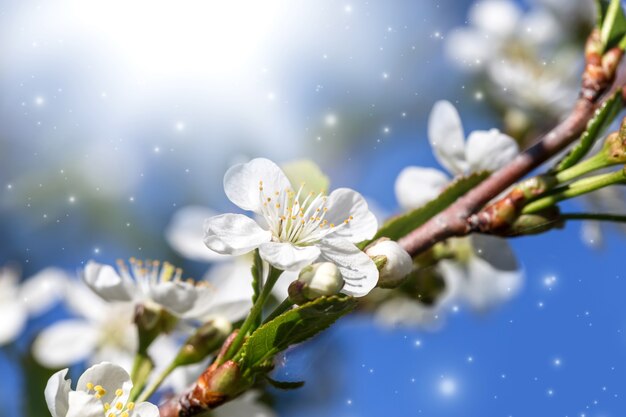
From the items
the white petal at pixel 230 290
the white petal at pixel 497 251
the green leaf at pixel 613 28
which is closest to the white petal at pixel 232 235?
the white petal at pixel 230 290

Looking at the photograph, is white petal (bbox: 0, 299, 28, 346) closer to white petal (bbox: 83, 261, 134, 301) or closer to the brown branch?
white petal (bbox: 83, 261, 134, 301)

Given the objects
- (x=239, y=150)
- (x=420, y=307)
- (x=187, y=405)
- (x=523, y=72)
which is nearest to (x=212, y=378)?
(x=187, y=405)

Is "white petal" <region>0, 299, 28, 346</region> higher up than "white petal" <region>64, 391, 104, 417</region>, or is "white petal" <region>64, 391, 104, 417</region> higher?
"white petal" <region>64, 391, 104, 417</region>

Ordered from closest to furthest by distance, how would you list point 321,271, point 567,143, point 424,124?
point 321,271
point 567,143
point 424,124

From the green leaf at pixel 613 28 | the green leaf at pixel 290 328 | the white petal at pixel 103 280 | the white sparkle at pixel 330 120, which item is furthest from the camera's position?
the white sparkle at pixel 330 120

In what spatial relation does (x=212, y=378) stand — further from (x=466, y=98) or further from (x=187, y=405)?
(x=466, y=98)

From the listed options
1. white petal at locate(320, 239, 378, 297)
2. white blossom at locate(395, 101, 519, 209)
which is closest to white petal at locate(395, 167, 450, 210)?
white blossom at locate(395, 101, 519, 209)

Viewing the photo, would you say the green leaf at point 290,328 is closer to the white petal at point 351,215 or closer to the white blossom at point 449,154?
the white petal at point 351,215
